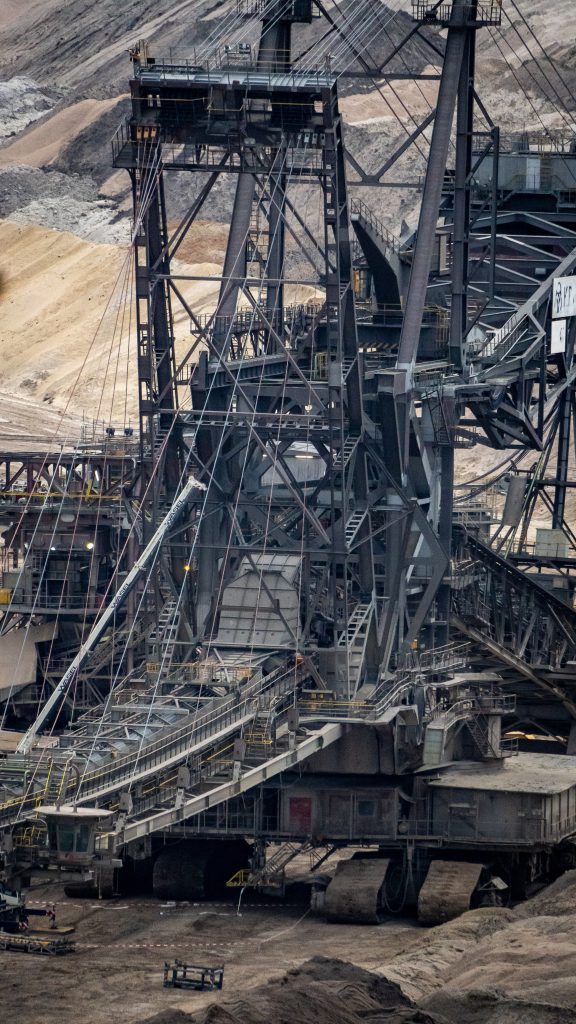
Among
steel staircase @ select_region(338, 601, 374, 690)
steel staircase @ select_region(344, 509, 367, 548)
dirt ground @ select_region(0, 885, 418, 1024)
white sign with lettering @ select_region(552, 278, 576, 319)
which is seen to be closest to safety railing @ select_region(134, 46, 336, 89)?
steel staircase @ select_region(344, 509, 367, 548)

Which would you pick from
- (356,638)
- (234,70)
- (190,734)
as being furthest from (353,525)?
(234,70)

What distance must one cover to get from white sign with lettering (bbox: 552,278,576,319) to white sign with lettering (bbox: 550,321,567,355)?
0.26 metres

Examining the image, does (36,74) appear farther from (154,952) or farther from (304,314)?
(154,952)

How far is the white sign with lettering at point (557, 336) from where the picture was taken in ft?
249

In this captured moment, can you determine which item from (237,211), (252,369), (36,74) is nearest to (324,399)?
(252,369)

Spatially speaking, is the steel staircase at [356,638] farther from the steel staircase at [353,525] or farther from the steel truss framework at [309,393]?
the steel staircase at [353,525]

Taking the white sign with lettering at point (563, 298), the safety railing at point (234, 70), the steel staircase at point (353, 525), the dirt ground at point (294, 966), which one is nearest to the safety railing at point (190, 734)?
the steel staircase at point (353, 525)

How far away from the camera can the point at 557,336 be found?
76250 mm

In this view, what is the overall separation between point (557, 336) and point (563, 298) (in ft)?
3.93

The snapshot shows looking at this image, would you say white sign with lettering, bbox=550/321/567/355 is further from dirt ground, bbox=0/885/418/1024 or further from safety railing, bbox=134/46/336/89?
dirt ground, bbox=0/885/418/1024

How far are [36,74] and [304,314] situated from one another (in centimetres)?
11747

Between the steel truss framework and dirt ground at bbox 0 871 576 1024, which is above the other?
the steel truss framework

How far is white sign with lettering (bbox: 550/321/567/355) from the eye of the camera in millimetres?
75875

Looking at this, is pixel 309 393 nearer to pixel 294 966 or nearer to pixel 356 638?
pixel 356 638
